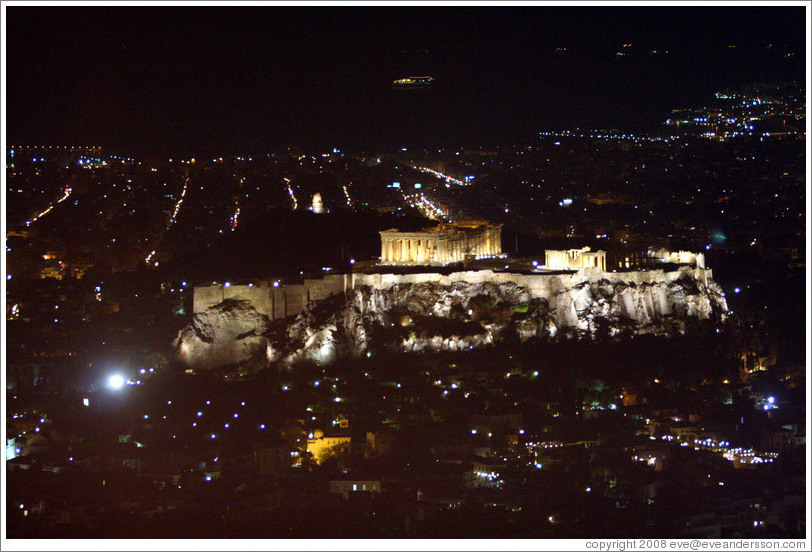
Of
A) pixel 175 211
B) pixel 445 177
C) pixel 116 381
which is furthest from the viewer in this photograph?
pixel 445 177

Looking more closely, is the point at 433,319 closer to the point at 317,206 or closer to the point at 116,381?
the point at 116,381

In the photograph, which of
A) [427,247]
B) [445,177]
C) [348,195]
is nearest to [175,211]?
[348,195]

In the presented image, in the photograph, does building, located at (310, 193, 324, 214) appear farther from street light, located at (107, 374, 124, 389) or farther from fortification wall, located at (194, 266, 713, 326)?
street light, located at (107, 374, 124, 389)

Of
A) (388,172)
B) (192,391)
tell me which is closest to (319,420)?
(192,391)

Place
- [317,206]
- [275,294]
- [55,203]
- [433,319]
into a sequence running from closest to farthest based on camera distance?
[433,319]
[275,294]
[317,206]
[55,203]

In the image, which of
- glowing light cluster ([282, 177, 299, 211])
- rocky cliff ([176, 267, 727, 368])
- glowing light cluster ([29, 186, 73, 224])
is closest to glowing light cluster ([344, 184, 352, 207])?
glowing light cluster ([282, 177, 299, 211])
